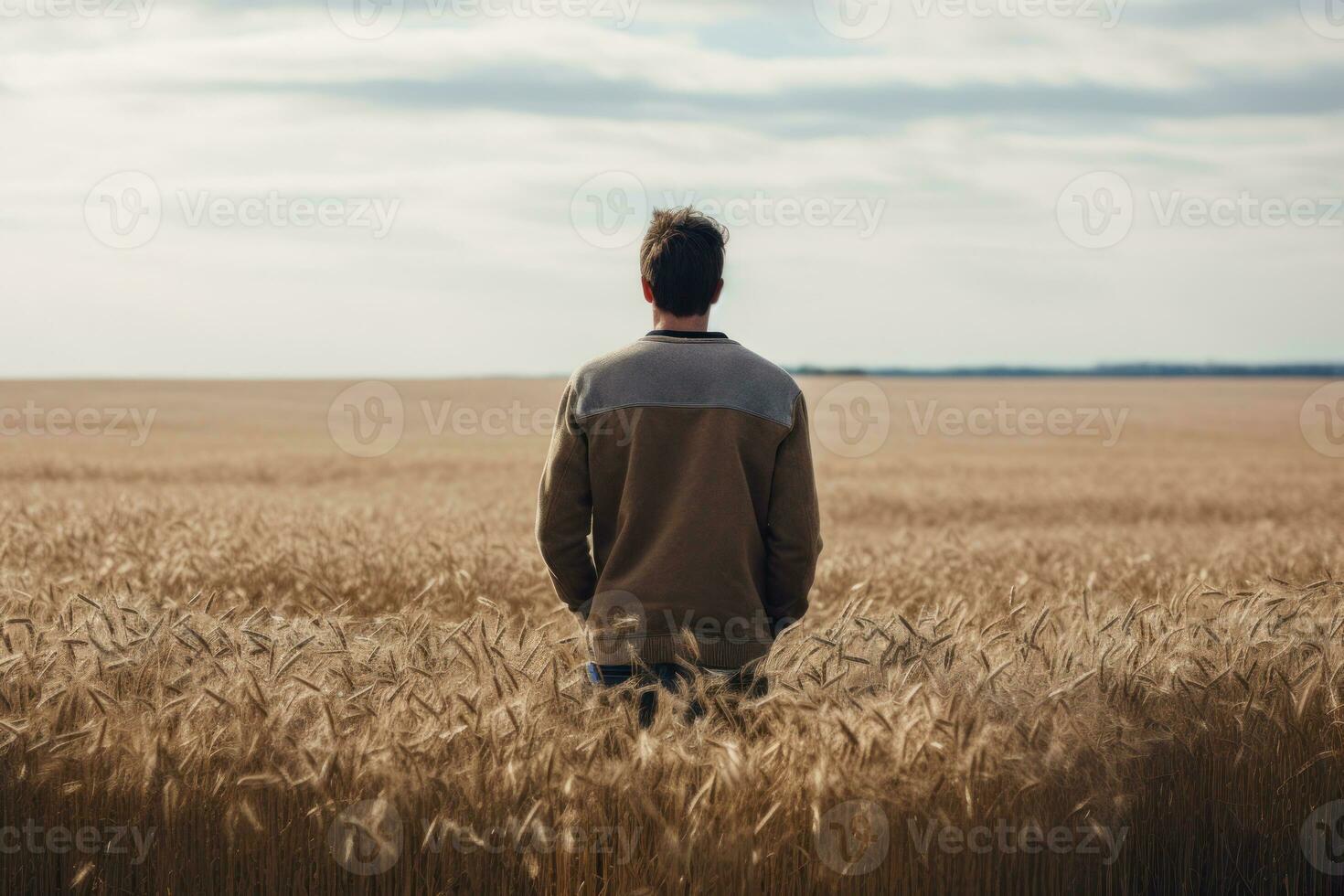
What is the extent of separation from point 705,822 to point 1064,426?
4162 centimetres

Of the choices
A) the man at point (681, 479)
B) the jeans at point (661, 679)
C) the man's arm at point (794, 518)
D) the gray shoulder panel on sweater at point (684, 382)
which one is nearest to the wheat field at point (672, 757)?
the jeans at point (661, 679)

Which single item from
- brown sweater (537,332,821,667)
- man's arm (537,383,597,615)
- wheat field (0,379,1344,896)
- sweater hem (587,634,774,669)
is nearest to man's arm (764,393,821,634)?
brown sweater (537,332,821,667)

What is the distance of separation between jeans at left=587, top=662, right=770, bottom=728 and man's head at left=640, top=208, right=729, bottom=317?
110cm

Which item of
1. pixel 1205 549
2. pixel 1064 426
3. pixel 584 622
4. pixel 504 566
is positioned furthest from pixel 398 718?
pixel 1064 426

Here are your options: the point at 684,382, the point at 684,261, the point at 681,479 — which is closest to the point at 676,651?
the point at 681,479

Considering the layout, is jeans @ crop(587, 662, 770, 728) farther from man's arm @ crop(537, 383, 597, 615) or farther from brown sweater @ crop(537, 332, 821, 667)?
man's arm @ crop(537, 383, 597, 615)

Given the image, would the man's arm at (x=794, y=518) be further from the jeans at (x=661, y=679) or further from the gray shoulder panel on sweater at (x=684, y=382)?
the jeans at (x=661, y=679)

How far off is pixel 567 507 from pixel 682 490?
377 mm

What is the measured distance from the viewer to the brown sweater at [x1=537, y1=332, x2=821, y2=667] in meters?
3.35

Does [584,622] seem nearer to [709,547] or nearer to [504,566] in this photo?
[709,547]

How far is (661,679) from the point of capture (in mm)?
3426

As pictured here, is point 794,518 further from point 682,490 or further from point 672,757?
point 672,757

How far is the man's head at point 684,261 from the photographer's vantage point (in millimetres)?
3348

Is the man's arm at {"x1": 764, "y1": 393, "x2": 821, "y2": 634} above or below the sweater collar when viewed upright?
below
